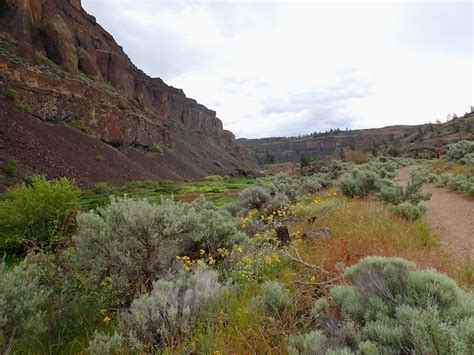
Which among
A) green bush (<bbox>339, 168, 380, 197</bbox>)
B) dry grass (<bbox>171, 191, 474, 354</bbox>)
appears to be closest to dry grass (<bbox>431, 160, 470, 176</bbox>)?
green bush (<bbox>339, 168, 380, 197</bbox>)

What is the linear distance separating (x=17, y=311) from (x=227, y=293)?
6.49ft

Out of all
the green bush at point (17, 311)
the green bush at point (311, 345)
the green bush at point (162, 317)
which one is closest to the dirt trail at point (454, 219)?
the green bush at point (311, 345)

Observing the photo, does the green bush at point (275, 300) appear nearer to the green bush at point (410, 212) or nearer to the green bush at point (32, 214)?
the green bush at point (410, 212)

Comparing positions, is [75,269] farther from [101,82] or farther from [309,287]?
[101,82]

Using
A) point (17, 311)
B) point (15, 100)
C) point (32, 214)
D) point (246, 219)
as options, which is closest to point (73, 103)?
point (15, 100)

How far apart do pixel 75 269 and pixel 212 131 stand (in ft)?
416

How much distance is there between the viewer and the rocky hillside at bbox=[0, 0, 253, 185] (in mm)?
33719

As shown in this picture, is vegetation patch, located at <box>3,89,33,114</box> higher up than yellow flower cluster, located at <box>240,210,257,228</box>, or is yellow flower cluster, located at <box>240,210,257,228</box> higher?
vegetation patch, located at <box>3,89,33,114</box>

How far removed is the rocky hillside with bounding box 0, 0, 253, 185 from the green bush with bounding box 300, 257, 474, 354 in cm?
3095

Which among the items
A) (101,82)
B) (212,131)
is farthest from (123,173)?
(212,131)

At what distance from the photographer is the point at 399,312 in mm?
2361

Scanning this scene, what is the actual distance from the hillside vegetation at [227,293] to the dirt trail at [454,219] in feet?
1.73

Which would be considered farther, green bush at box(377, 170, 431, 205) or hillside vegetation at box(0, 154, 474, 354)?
green bush at box(377, 170, 431, 205)

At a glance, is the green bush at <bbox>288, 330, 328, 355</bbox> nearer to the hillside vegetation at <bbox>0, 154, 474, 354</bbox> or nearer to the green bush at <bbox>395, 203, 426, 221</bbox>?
the hillside vegetation at <bbox>0, 154, 474, 354</bbox>
